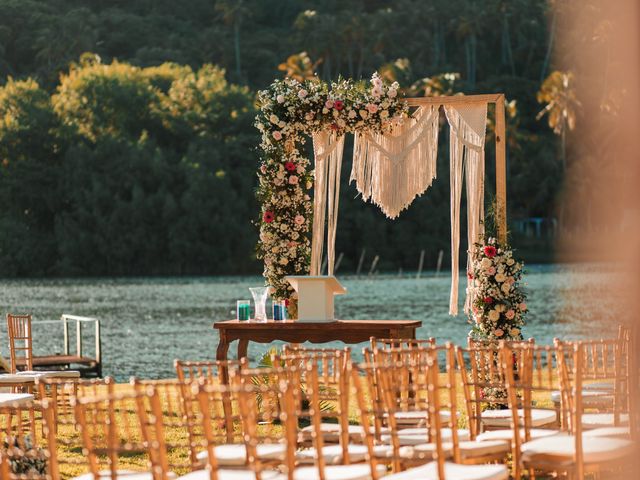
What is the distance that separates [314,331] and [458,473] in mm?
4107

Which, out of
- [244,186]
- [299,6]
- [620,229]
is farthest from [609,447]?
[299,6]

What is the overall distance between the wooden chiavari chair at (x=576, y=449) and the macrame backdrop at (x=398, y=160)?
466 cm

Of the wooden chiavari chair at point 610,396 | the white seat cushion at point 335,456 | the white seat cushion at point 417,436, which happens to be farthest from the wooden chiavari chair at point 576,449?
the white seat cushion at point 335,456

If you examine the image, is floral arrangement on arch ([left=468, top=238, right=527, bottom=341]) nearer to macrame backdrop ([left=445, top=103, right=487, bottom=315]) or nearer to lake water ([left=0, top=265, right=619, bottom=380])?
macrame backdrop ([left=445, top=103, right=487, bottom=315])

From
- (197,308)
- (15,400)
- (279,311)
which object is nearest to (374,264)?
(197,308)

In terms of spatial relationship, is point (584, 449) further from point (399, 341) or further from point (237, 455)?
point (399, 341)

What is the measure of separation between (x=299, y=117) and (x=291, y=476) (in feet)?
18.1

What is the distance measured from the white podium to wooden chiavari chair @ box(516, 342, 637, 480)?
12.1 ft

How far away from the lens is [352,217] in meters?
48.5

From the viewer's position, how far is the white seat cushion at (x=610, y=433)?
4.93m

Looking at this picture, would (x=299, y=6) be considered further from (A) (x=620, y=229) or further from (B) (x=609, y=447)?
(B) (x=609, y=447)

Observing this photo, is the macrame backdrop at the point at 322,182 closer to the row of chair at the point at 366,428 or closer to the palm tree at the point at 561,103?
the row of chair at the point at 366,428

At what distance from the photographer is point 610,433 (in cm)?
496

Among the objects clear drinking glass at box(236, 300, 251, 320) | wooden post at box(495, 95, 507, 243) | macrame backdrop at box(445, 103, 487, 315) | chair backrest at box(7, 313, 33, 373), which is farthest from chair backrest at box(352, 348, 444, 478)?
chair backrest at box(7, 313, 33, 373)
